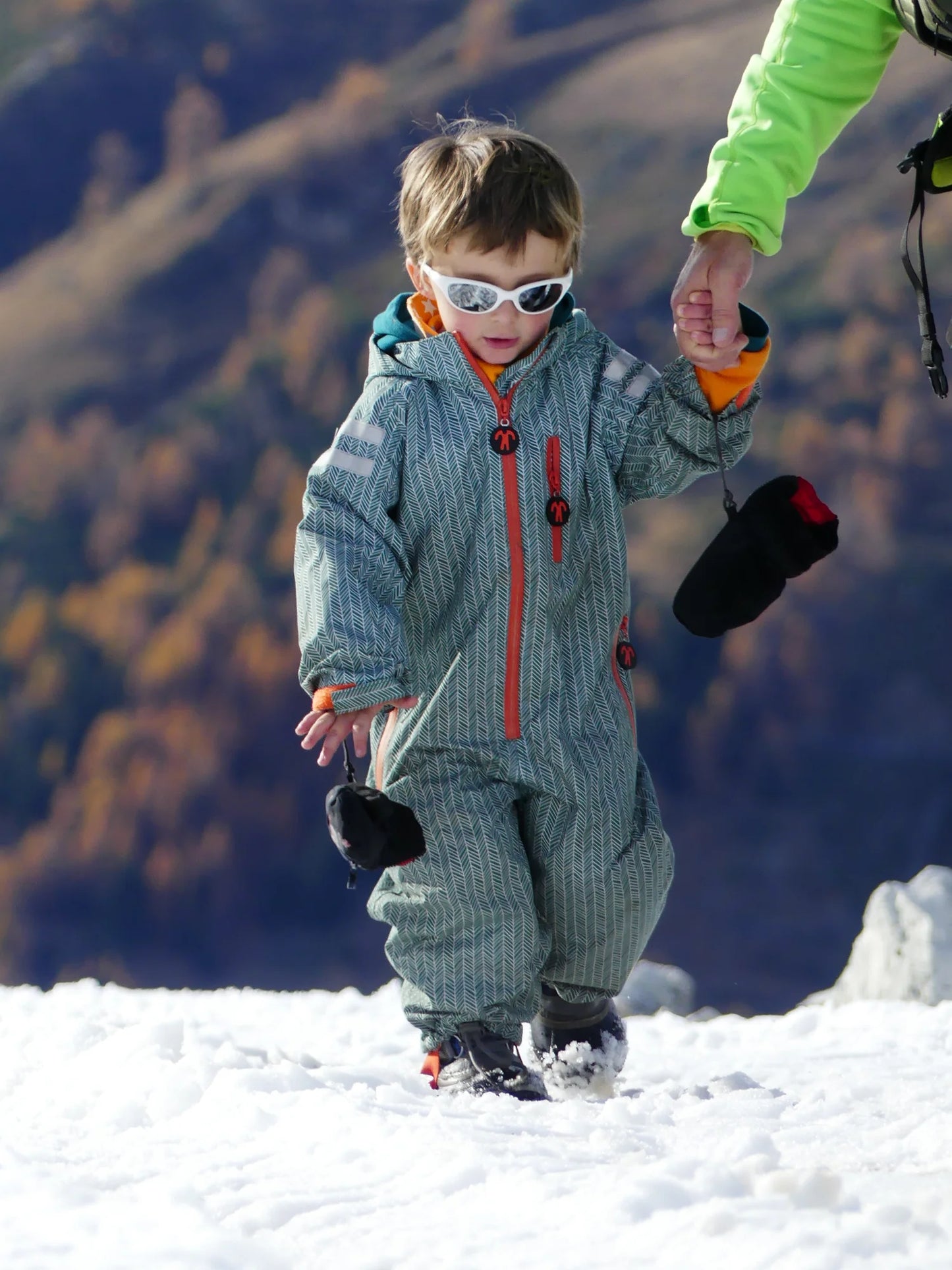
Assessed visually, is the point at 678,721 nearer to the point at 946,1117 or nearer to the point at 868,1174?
the point at 946,1117

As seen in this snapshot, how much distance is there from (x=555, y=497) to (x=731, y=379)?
0.98 ft

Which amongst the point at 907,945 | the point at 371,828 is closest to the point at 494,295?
the point at 371,828

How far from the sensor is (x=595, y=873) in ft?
7.56

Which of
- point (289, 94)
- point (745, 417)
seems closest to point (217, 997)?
point (745, 417)

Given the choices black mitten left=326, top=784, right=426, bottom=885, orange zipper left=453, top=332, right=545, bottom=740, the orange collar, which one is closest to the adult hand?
orange zipper left=453, top=332, right=545, bottom=740

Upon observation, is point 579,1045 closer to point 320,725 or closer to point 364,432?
point 320,725

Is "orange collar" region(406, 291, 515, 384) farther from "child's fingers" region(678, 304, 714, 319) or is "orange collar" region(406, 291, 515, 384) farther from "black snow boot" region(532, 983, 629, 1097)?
"black snow boot" region(532, 983, 629, 1097)

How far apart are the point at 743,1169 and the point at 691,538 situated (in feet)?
11.6

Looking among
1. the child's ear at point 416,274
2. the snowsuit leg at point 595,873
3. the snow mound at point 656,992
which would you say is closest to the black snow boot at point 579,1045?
the snowsuit leg at point 595,873

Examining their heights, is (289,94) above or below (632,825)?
above

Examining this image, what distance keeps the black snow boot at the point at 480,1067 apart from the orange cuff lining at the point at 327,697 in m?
0.57

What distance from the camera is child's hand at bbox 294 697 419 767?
2016 mm

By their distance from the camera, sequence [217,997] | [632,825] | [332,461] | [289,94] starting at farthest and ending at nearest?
[289,94], [217,997], [632,825], [332,461]

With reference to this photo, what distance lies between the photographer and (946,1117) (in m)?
1.84
